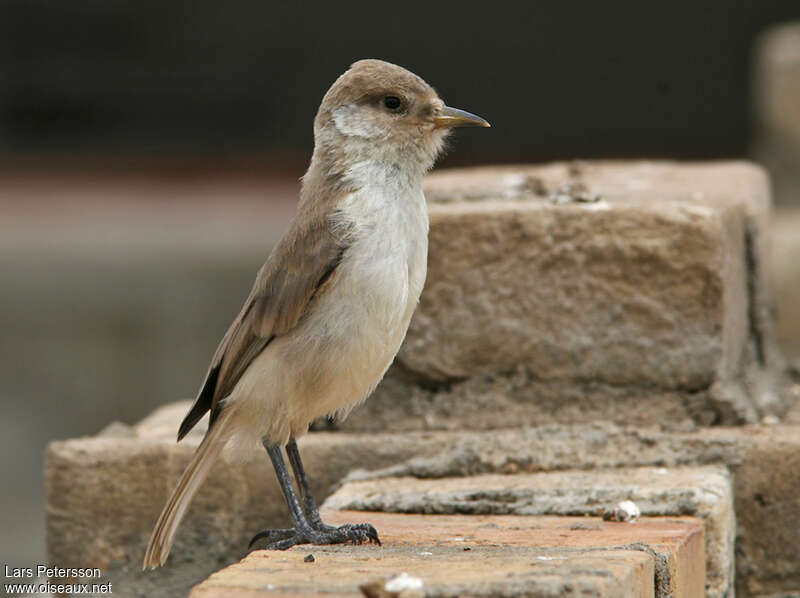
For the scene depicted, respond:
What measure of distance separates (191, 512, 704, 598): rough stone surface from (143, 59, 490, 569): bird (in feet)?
0.86

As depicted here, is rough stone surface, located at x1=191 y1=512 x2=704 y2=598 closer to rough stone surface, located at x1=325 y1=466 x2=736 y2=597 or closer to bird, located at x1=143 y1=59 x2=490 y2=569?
rough stone surface, located at x1=325 y1=466 x2=736 y2=597

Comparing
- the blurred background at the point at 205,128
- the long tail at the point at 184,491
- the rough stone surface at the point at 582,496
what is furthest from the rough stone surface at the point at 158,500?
the blurred background at the point at 205,128

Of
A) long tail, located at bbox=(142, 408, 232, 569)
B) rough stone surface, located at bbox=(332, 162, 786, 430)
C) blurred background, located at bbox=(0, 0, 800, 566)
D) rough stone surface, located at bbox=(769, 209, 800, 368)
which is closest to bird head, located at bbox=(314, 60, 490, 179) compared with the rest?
rough stone surface, located at bbox=(332, 162, 786, 430)

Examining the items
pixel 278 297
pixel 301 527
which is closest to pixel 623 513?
pixel 301 527

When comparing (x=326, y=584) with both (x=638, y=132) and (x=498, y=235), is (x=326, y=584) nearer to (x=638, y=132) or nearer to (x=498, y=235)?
(x=498, y=235)

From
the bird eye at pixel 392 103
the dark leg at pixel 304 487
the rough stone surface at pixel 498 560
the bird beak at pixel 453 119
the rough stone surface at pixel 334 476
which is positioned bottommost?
the rough stone surface at pixel 334 476

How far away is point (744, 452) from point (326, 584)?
1.84m

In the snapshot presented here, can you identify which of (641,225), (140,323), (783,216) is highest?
(641,225)

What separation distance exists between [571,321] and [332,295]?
1028 mm

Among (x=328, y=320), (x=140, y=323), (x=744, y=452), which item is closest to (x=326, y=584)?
(x=328, y=320)

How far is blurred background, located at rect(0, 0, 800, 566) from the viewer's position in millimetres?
9383

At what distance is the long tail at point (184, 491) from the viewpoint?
3932mm

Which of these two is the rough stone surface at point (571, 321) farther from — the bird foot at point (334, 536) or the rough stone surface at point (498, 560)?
the bird foot at point (334, 536)

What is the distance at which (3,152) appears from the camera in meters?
10.1
